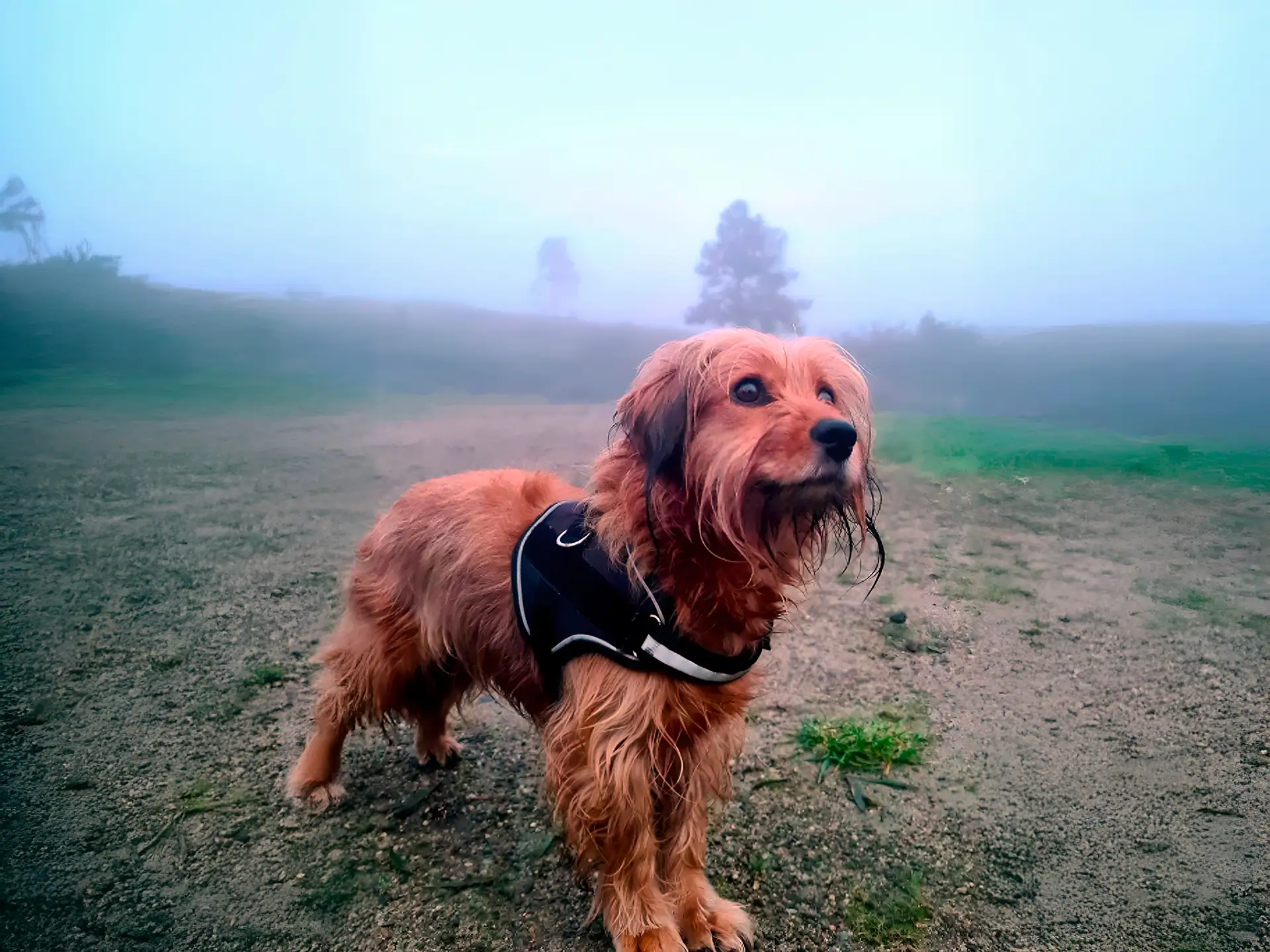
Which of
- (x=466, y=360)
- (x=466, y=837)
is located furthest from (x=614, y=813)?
(x=466, y=360)

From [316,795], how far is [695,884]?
147cm

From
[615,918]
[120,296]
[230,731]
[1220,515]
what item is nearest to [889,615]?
[1220,515]

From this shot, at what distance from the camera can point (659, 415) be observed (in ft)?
5.82

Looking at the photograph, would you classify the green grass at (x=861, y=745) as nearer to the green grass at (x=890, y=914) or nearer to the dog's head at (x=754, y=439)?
the green grass at (x=890, y=914)

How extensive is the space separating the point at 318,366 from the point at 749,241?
2.64 meters

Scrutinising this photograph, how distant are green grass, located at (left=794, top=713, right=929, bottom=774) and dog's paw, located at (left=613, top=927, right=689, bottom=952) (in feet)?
3.55

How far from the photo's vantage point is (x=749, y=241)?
405 centimetres

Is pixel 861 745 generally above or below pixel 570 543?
below

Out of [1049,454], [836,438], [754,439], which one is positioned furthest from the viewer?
[1049,454]

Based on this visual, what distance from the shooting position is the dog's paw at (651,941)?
1.95 meters

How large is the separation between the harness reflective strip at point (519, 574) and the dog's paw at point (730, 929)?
1.09m

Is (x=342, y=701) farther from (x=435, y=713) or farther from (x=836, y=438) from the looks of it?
(x=836, y=438)

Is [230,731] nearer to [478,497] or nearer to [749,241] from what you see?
[478,497]

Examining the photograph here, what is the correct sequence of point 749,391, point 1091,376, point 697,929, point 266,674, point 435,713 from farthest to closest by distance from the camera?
point 1091,376, point 266,674, point 435,713, point 697,929, point 749,391
